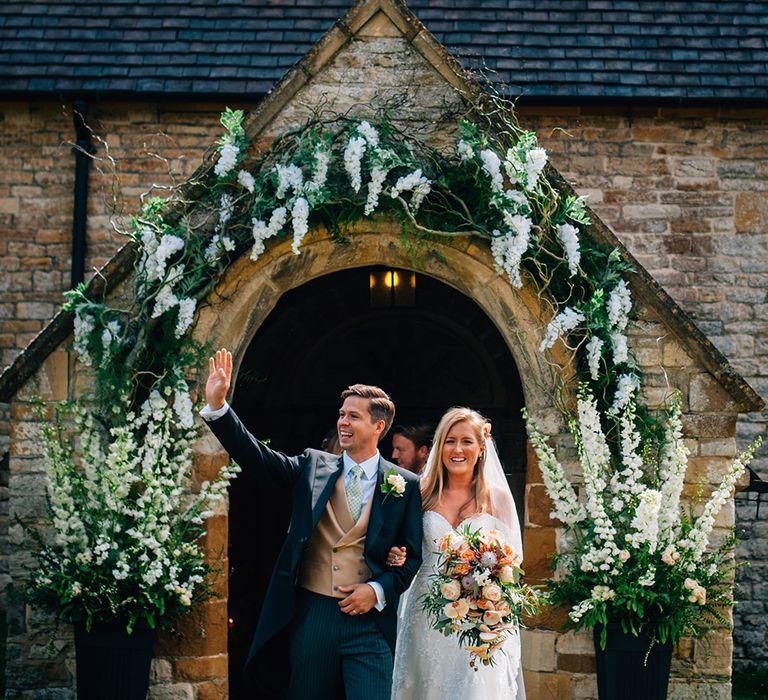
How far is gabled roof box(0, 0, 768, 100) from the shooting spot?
329 inches

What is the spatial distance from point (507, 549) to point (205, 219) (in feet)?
8.09

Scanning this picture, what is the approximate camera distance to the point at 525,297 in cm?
576

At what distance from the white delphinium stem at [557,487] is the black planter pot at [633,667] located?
585 mm

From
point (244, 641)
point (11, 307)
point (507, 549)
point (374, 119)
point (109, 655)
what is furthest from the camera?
point (11, 307)

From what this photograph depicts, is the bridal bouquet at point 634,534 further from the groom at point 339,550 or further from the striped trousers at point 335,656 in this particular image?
the striped trousers at point 335,656

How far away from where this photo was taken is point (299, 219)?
5.50m

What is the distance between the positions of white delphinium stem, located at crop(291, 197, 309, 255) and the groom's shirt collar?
133 centimetres

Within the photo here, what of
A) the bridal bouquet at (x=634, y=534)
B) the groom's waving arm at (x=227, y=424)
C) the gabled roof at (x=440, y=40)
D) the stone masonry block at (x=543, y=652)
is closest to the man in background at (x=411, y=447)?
the bridal bouquet at (x=634, y=534)

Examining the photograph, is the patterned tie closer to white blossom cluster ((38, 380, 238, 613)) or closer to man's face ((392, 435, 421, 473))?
white blossom cluster ((38, 380, 238, 613))

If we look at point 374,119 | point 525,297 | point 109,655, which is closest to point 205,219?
point 374,119

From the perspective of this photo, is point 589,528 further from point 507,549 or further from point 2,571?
point 2,571

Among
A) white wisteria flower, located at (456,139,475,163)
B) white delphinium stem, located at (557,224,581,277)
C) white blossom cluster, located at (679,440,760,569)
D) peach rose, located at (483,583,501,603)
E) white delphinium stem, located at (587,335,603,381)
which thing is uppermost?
white wisteria flower, located at (456,139,475,163)

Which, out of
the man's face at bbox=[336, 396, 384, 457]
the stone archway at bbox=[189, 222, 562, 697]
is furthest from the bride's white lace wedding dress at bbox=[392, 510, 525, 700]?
the stone archway at bbox=[189, 222, 562, 697]

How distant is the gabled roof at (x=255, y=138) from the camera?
5652 mm
